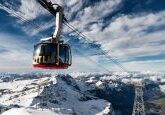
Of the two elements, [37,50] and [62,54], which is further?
[37,50]

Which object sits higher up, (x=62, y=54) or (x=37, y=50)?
(x=37, y=50)

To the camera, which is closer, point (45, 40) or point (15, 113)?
point (45, 40)

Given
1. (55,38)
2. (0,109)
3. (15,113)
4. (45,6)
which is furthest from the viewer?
(0,109)

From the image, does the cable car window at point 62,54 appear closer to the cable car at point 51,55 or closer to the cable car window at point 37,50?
the cable car at point 51,55

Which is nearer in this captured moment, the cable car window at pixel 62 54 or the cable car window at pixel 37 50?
the cable car window at pixel 62 54

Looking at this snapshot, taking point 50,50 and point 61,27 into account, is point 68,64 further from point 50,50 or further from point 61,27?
point 61,27

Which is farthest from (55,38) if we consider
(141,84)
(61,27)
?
(141,84)

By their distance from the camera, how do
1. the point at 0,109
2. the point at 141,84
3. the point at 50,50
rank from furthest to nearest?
the point at 0,109
the point at 141,84
the point at 50,50

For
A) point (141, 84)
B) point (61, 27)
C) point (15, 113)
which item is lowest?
point (15, 113)
